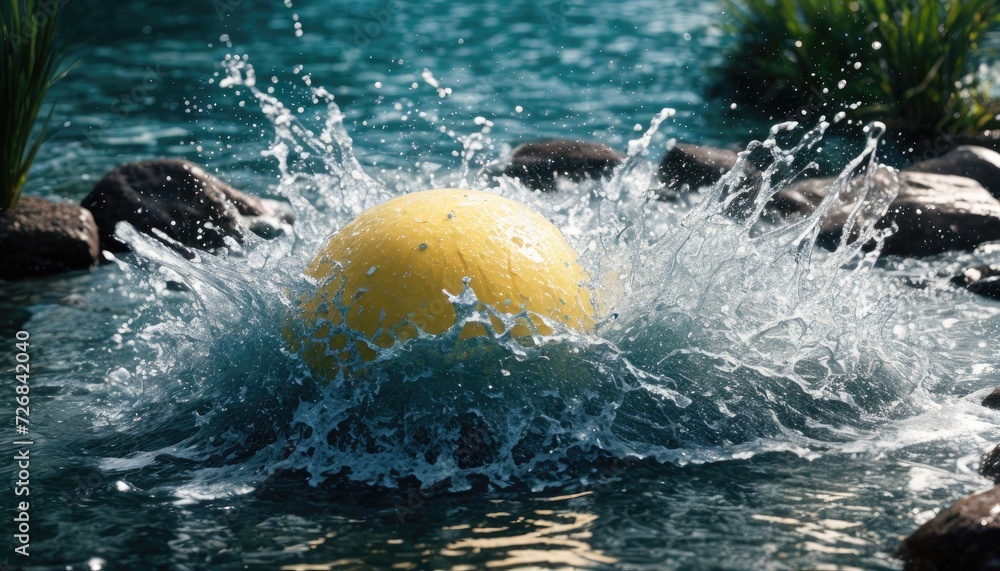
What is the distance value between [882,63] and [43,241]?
26.0 ft

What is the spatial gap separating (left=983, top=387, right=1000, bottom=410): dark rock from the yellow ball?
1911 millimetres

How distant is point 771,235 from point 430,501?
2403 millimetres

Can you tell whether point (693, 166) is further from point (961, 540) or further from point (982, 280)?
point (961, 540)

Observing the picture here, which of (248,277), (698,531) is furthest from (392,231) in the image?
(698,531)

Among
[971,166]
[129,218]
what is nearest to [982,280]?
[971,166]

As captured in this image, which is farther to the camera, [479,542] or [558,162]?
[558,162]

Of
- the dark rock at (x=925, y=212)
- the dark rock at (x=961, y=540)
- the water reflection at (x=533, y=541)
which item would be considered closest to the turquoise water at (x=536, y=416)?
the water reflection at (x=533, y=541)

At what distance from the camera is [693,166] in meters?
9.16

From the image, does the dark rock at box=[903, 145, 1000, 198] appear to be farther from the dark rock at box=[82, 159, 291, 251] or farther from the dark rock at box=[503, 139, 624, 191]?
the dark rock at box=[82, 159, 291, 251]

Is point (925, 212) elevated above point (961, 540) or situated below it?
above

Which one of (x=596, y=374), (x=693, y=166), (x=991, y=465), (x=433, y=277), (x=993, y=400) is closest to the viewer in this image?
(x=991, y=465)

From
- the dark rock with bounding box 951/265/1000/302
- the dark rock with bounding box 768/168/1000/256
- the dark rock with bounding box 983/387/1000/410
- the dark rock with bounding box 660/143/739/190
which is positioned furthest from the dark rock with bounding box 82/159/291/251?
the dark rock with bounding box 983/387/1000/410

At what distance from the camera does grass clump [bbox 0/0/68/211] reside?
25.0 ft

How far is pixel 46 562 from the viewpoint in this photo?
4.06 m
